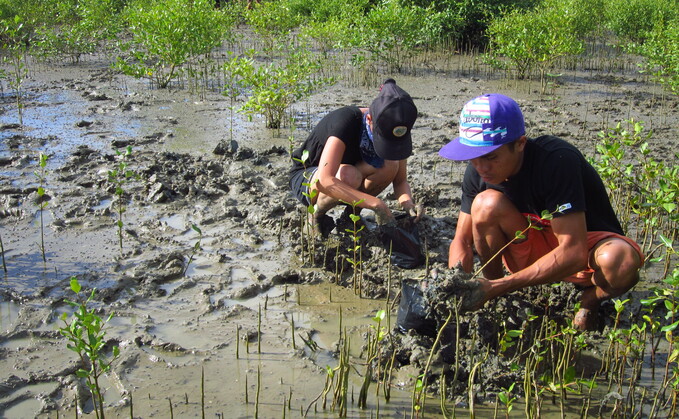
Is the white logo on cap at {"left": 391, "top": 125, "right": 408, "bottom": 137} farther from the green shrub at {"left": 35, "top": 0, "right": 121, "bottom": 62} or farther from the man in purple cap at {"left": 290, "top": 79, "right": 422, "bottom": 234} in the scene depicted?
the green shrub at {"left": 35, "top": 0, "right": 121, "bottom": 62}

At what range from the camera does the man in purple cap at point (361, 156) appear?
4223mm

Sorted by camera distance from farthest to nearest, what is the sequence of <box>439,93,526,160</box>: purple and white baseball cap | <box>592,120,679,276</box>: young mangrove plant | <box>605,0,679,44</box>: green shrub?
<box>605,0,679,44</box>: green shrub < <box>592,120,679,276</box>: young mangrove plant < <box>439,93,526,160</box>: purple and white baseball cap

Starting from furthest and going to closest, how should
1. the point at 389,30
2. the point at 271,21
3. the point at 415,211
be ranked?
the point at 271,21
the point at 389,30
the point at 415,211

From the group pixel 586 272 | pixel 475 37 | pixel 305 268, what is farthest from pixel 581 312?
pixel 475 37

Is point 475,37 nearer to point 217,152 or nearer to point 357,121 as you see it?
point 217,152

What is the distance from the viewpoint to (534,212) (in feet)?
11.7

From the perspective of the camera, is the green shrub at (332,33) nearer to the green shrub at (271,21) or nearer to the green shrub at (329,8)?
the green shrub at (329,8)

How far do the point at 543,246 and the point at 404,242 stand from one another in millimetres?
1129

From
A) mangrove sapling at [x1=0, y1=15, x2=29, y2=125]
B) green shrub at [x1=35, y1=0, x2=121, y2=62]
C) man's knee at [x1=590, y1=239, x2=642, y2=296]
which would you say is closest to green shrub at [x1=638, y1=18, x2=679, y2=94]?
man's knee at [x1=590, y1=239, x2=642, y2=296]

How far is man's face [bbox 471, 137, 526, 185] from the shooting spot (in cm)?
328

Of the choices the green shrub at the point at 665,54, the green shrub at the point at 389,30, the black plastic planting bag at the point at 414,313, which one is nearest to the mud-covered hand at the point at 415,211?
the black plastic planting bag at the point at 414,313

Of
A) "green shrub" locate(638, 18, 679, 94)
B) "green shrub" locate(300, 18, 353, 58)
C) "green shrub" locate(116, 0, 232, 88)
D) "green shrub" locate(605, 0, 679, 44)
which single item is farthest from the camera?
"green shrub" locate(605, 0, 679, 44)

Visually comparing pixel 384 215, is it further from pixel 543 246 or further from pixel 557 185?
pixel 557 185

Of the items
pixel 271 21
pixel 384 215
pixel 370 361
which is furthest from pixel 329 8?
pixel 370 361
